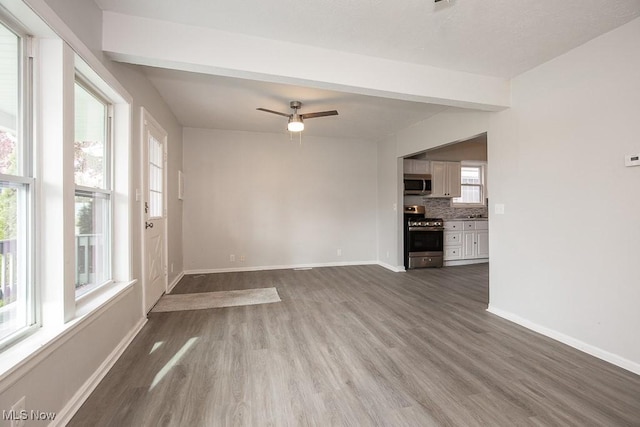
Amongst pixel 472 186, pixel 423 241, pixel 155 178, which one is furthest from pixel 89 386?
pixel 472 186

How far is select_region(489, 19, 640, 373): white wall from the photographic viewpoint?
2.05 metres

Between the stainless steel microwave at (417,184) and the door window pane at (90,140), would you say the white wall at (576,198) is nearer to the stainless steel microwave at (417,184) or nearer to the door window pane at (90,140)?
the stainless steel microwave at (417,184)

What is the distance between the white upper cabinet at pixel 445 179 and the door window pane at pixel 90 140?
17.6ft

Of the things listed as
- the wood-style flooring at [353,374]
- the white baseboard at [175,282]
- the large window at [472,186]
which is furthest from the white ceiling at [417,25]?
the large window at [472,186]

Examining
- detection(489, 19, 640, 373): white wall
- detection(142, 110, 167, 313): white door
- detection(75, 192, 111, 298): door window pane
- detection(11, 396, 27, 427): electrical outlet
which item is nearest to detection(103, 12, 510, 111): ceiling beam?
detection(489, 19, 640, 373): white wall

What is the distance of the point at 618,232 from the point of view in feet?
6.90

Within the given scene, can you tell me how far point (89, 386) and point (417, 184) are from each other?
5384 mm

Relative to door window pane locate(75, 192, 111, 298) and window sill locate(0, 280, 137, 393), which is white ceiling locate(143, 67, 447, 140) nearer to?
door window pane locate(75, 192, 111, 298)

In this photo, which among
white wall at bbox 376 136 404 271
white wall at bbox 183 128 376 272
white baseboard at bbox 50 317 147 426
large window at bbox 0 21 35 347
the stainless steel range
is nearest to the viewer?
large window at bbox 0 21 35 347

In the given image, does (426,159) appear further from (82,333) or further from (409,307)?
(82,333)

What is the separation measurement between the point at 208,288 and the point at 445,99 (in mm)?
3997

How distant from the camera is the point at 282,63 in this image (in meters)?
2.26

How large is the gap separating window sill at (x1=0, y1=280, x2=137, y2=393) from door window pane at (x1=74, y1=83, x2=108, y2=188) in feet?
2.89

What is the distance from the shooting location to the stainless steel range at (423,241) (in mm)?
5336
